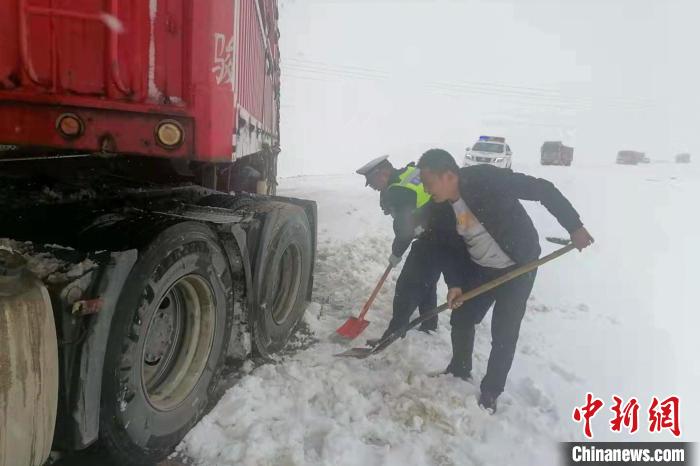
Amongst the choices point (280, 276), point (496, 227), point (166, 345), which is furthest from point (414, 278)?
point (166, 345)

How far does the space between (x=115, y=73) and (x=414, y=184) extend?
242 cm

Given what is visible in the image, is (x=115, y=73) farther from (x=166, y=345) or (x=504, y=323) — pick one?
(x=504, y=323)

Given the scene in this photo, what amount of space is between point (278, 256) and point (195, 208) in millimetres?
923

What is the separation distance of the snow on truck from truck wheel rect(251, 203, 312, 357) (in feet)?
0.99

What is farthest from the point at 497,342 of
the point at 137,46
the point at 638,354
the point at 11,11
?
the point at 11,11

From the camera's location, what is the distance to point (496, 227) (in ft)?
10.5

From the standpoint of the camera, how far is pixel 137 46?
7.60 ft

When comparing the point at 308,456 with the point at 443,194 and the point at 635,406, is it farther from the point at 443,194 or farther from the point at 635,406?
the point at 635,406

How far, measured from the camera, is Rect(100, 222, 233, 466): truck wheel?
2.04 metres

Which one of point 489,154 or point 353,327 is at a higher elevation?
point 489,154

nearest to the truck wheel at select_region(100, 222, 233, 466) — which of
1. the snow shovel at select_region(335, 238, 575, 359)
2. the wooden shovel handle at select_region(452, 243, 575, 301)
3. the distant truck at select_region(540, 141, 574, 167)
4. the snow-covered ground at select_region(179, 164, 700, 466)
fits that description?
the snow-covered ground at select_region(179, 164, 700, 466)

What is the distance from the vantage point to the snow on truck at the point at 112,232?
176cm

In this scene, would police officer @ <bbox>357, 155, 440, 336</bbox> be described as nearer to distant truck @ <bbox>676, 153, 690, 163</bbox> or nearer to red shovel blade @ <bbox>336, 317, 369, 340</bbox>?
red shovel blade @ <bbox>336, 317, 369, 340</bbox>

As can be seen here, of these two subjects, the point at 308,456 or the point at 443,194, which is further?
the point at 443,194
